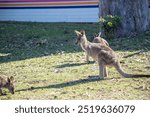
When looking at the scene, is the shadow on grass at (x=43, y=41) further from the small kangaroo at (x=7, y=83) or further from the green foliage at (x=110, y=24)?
the small kangaroo at (x=7, y=83)

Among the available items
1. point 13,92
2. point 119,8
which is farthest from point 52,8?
point 13,92

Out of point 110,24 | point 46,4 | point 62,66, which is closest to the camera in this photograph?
point 62,66

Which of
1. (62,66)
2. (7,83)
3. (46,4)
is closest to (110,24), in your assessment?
(62,66)

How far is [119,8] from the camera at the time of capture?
15.2m

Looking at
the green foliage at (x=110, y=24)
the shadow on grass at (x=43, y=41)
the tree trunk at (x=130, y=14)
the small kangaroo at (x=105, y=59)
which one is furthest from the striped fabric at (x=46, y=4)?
the small kangaroo at (x=105, y=59)

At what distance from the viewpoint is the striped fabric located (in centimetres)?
2039

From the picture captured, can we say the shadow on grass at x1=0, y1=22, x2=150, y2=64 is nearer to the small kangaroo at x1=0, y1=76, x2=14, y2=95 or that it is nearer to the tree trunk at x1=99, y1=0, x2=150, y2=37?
the tree trunk at x1=99, y1=0, x2=150, y2=37

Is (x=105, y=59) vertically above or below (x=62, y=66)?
above

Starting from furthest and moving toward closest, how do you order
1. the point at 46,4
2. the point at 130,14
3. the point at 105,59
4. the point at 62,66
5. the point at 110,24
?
the point at 46,4
the point at 130,14
the point at 110,24
the point at 62,66
the point at 105,59

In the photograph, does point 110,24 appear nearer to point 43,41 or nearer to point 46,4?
point 43,41

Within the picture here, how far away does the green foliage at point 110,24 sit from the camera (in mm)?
14742

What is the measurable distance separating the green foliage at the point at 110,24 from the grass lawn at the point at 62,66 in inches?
21.5

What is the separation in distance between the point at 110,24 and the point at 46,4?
7319 mm

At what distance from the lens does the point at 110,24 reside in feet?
48.4
